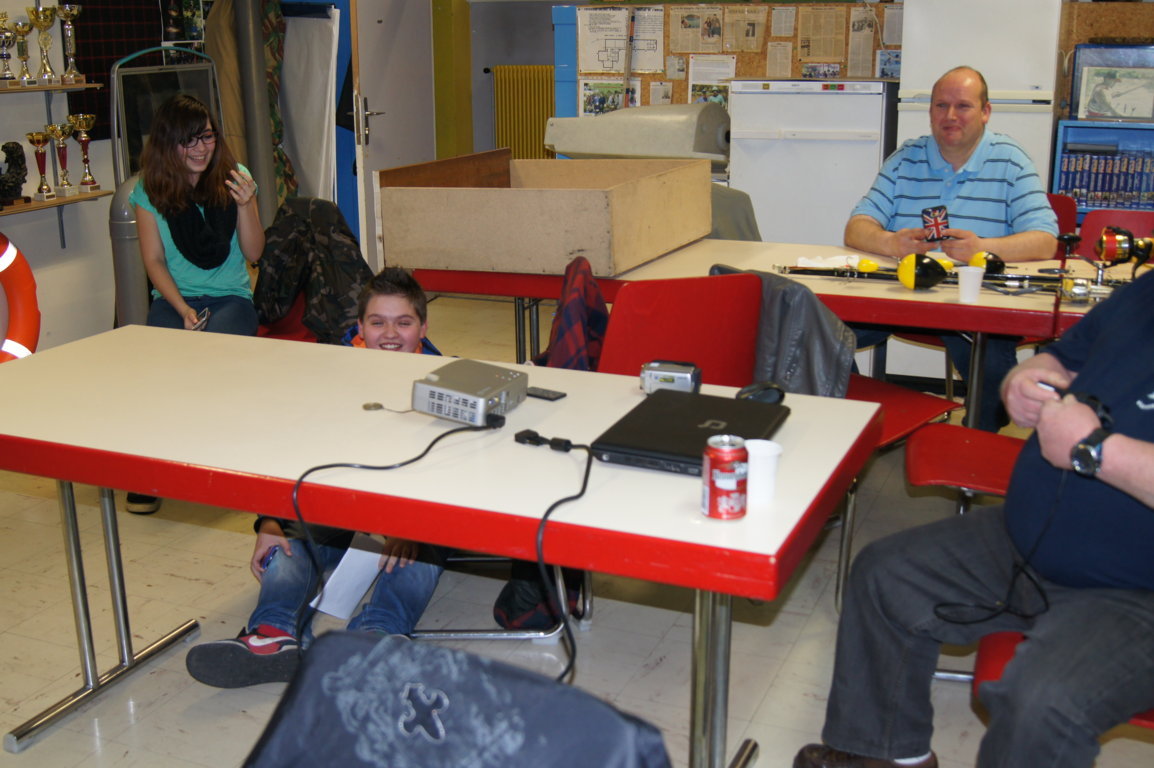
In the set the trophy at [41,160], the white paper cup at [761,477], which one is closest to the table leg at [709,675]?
the white paper cup at [761,477]

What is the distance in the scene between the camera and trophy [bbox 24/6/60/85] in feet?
→ 15.1

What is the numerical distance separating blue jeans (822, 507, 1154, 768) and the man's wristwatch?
220 mm

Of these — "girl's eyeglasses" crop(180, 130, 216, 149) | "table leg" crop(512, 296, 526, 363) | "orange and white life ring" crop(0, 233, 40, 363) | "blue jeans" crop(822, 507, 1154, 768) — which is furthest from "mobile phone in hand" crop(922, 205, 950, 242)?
"orange and white life ring" crop(0, 233, 40, 363)

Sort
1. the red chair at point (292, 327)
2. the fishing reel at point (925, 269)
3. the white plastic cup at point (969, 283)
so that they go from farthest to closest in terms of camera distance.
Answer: the red chair at point (292, 327)
the fishing reel at point (925, 269)
the white plastic cup at point (969, 283)

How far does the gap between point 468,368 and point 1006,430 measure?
251cm

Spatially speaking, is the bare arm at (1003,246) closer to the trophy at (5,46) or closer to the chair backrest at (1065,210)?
the chair backrest at (1065,210)

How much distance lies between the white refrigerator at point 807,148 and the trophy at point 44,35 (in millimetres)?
2885

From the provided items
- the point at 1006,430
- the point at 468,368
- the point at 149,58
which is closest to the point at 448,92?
the point at 149,58

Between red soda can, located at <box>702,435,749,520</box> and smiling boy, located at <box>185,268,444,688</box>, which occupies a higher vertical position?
red soda can, located at <box>702,435,749,520</box>

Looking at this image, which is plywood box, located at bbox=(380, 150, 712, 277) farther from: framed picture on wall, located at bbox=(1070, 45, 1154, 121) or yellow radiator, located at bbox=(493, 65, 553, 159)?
yellow radiator, located at bbox=(493, 65, 553, 159)

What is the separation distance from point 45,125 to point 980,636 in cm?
440

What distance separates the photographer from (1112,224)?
351 centimetres

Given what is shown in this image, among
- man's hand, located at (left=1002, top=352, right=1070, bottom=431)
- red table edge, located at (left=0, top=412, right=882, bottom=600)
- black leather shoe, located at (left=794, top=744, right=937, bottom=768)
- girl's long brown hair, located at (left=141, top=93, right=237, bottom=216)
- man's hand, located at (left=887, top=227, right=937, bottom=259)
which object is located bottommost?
black leather shoe, located at (left=794, top=744, right=937, bottom=768)

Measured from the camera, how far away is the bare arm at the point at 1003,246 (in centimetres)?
320
